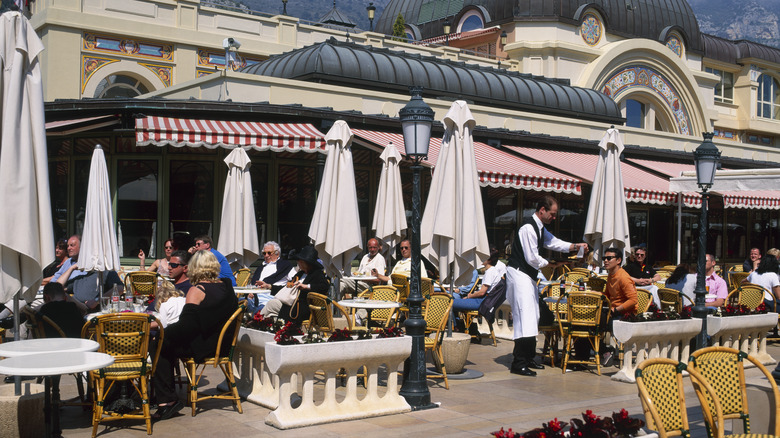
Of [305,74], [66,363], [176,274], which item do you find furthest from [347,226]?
[305,74]

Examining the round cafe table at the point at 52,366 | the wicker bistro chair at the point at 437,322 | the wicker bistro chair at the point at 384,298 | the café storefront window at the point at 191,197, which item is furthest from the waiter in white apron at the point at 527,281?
the café storefront window at the point at 191,197

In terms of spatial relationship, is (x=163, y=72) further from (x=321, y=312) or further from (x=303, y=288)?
(x=321, y=312)

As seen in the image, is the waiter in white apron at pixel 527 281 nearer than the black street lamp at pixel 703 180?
Yes

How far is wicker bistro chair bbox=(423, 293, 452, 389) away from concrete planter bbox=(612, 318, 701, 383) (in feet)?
5.80

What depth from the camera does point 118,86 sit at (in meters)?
23.8

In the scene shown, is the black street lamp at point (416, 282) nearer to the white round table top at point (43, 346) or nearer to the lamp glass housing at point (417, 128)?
the lamp glass housing at point (417, 128)

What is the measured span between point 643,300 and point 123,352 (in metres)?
A: 6.25

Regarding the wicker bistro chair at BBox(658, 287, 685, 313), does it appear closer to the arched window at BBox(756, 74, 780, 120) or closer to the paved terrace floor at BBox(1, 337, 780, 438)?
the paved terrace floor at BBox(1, 337, 780, 438)

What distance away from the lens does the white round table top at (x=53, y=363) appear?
5.03 metres

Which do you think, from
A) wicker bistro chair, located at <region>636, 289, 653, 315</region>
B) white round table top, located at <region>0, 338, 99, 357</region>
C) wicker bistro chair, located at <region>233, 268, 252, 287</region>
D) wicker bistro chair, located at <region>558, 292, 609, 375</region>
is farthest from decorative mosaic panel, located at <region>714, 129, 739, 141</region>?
white round table top, located at <region>0, 338, 99, 357</region>

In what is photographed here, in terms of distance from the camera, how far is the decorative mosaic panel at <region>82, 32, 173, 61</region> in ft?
76.2

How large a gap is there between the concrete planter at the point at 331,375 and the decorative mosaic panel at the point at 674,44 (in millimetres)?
28183

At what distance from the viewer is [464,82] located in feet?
67.2

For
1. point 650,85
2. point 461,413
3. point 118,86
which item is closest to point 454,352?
point 461,413
